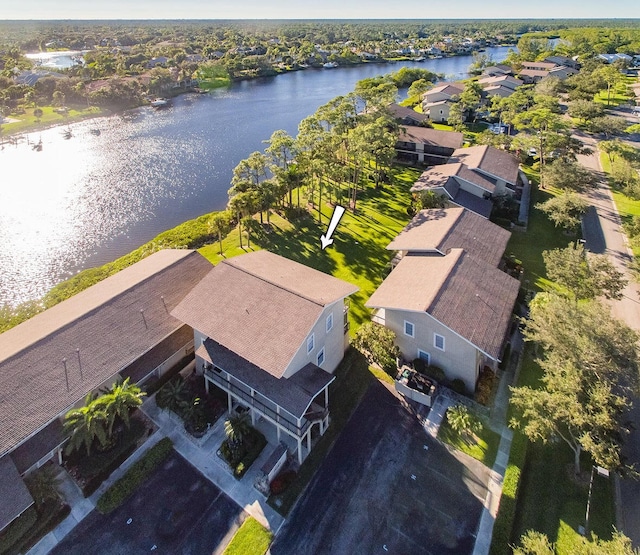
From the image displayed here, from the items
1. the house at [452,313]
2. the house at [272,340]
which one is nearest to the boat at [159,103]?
the house at [272,340]

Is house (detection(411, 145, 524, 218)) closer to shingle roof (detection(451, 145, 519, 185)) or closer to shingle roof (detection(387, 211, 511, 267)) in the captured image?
shingle roof (detection(451, 145, 519, 185))

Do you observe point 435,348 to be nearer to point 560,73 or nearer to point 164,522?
point 164,522

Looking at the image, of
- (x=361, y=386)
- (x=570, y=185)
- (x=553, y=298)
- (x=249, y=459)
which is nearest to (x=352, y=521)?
(x=249, y=459)

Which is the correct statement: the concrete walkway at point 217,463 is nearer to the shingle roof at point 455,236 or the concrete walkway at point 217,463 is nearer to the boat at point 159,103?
the shingle roof at point 455,236

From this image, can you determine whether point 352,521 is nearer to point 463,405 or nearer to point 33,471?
point 463,405

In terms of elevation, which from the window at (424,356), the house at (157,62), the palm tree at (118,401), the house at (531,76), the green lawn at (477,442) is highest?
the house at (531,76)

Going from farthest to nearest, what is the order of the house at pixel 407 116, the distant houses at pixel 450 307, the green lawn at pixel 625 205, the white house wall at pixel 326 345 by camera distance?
the house at pixel 407 116, the green lawn at pixel 625 205, the distant houses at pixel 450 307, the white house wall at pixel 326 345

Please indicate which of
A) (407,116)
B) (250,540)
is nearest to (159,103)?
(407,116)

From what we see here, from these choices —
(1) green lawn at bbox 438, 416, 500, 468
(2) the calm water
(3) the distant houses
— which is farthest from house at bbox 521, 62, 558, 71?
(1) green lawn at bbox 438, 416, 500, 468
